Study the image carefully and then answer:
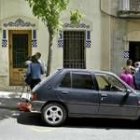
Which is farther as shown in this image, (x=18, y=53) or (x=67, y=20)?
(x=18, y=53)

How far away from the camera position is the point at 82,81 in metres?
12.3

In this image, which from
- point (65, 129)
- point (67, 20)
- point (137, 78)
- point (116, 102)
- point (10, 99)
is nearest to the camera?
point (65, 129)

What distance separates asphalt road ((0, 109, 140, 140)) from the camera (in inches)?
423

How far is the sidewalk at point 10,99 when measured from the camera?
1474 centimetres

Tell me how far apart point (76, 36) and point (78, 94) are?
7217 mm

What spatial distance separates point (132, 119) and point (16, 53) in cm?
791

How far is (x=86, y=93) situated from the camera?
39.6 ft

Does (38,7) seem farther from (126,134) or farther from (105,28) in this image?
(126,134)

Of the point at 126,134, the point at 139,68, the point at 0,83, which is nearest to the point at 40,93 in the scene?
the point at 126,134

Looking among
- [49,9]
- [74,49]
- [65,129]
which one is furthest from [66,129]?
[74,49]

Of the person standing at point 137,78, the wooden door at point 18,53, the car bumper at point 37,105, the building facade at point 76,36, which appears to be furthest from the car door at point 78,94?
the wooden door at point 18,53

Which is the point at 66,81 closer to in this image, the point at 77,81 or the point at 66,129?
the point at 77,81

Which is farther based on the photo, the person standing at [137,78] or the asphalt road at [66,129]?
the person standing at [137,78]

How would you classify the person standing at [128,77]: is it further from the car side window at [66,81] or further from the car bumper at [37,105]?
the car bumper at [37,105]
